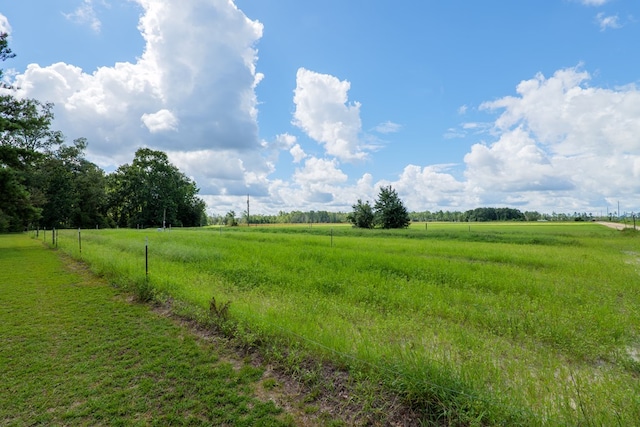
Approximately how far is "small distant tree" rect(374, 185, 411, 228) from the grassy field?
28.0 meters

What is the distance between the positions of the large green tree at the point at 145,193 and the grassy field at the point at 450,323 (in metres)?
46.3

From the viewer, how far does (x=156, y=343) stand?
190 inches

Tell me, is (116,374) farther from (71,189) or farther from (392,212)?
(71,189)

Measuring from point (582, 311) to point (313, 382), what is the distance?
6.32 m

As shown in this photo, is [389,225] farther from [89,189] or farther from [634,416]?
[89,189]

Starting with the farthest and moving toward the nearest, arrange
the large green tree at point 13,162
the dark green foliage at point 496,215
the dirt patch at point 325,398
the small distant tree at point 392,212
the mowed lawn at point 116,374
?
the dark green foliage at point 496,215 → the small distant tree at point 392,212 → the large green tree at point 13,162 → the mowed lawn at point 116,374 → the dirt patch at point 325,398

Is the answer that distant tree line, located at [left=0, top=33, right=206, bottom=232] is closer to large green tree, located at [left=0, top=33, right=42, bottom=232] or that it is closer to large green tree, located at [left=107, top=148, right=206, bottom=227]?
large green tree, located at [left=107, top=148, right=206, bottom=227]

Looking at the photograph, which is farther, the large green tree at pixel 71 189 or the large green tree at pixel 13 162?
the large green tree at pixel 71 189

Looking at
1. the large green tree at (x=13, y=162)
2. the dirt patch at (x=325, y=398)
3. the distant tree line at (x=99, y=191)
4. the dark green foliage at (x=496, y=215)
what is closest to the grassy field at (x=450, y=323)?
the dirt patch at (x=325, y=398)

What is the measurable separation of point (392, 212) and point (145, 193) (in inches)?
1750

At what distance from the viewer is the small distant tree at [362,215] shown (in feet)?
142

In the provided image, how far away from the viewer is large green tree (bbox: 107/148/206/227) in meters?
52.8

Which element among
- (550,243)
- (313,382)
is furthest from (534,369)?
(550,243)

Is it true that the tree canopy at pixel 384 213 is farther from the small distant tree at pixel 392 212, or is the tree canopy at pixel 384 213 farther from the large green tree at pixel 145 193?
the large green tree at pixel 145 193
